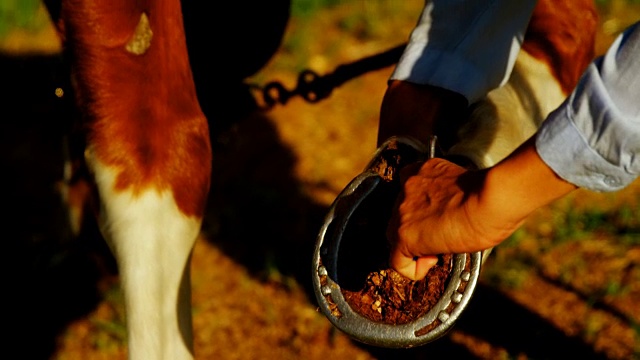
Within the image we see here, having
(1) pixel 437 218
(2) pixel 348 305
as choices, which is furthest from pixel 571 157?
(2) pixel 348 305

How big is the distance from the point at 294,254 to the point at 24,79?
1.32 m

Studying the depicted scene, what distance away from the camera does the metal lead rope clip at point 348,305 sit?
110cm

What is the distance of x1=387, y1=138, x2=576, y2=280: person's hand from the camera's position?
941mm

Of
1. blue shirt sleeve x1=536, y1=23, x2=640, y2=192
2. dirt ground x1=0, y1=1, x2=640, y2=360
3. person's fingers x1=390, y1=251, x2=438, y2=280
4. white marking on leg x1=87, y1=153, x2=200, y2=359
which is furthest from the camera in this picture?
dirt ground x1=0, y1=1, x2=640, y2=360

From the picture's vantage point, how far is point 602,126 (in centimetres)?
89

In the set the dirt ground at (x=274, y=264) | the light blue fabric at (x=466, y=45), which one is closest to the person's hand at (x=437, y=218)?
the light blue fabric at (x=466, y=45)

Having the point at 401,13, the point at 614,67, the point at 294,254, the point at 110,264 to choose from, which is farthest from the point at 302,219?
the point at 614,67

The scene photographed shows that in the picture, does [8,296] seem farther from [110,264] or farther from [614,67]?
[614,67]

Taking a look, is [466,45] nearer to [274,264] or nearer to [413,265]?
[413,265]

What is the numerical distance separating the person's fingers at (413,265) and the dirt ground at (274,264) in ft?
2.48

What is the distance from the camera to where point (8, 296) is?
87.6 inches

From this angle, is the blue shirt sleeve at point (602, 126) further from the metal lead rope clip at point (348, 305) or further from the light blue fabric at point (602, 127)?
the metal lead rope clip at point (348, 305)

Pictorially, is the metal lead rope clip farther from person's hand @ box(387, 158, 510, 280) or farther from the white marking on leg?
the white marking on leg

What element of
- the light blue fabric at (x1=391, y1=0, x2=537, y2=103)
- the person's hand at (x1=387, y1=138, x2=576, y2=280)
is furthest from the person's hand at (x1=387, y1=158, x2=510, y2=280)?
the light blue fabric at (x1=391, y1=0, x2=537, y2=103)
